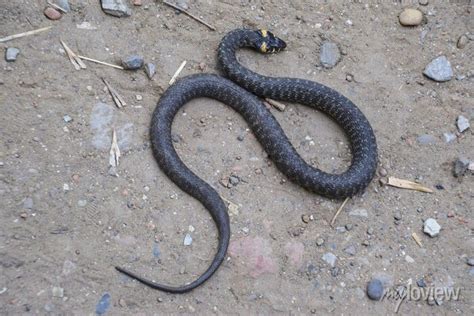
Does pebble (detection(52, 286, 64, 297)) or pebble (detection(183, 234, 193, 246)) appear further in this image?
pebble (detection(183, 234, 193, 246))

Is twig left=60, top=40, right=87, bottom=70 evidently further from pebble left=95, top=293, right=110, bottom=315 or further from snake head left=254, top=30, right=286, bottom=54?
pebble left=95, top=293, right=110, bottom=315

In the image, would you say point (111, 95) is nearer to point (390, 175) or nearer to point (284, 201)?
point (284, 201)

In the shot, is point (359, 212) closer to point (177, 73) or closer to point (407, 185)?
point (407, 185)

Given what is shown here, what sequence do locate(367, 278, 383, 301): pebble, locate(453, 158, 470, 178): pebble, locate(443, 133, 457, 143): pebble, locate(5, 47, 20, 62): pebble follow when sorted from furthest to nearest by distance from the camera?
locate(443, 133, 457, 143): pebble, locate(453, 158, 470, 178): pebble, locate(5, 47, 20, 62): pebble, locate(367, 278, 383, 301): pebble

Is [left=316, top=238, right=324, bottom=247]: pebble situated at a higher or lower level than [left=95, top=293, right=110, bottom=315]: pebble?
higher

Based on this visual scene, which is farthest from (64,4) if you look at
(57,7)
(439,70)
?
(439,70)

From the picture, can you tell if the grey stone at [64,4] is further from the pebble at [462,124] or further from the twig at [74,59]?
the pebble at [462,124]

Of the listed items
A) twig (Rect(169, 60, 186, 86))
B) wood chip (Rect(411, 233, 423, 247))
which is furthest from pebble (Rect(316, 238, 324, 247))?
twig (Rect(169, 60, 186, 86))

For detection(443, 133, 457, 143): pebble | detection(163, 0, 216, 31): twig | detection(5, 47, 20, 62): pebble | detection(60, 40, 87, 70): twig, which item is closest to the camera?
detection(5, 47, 20, 62): pebble
